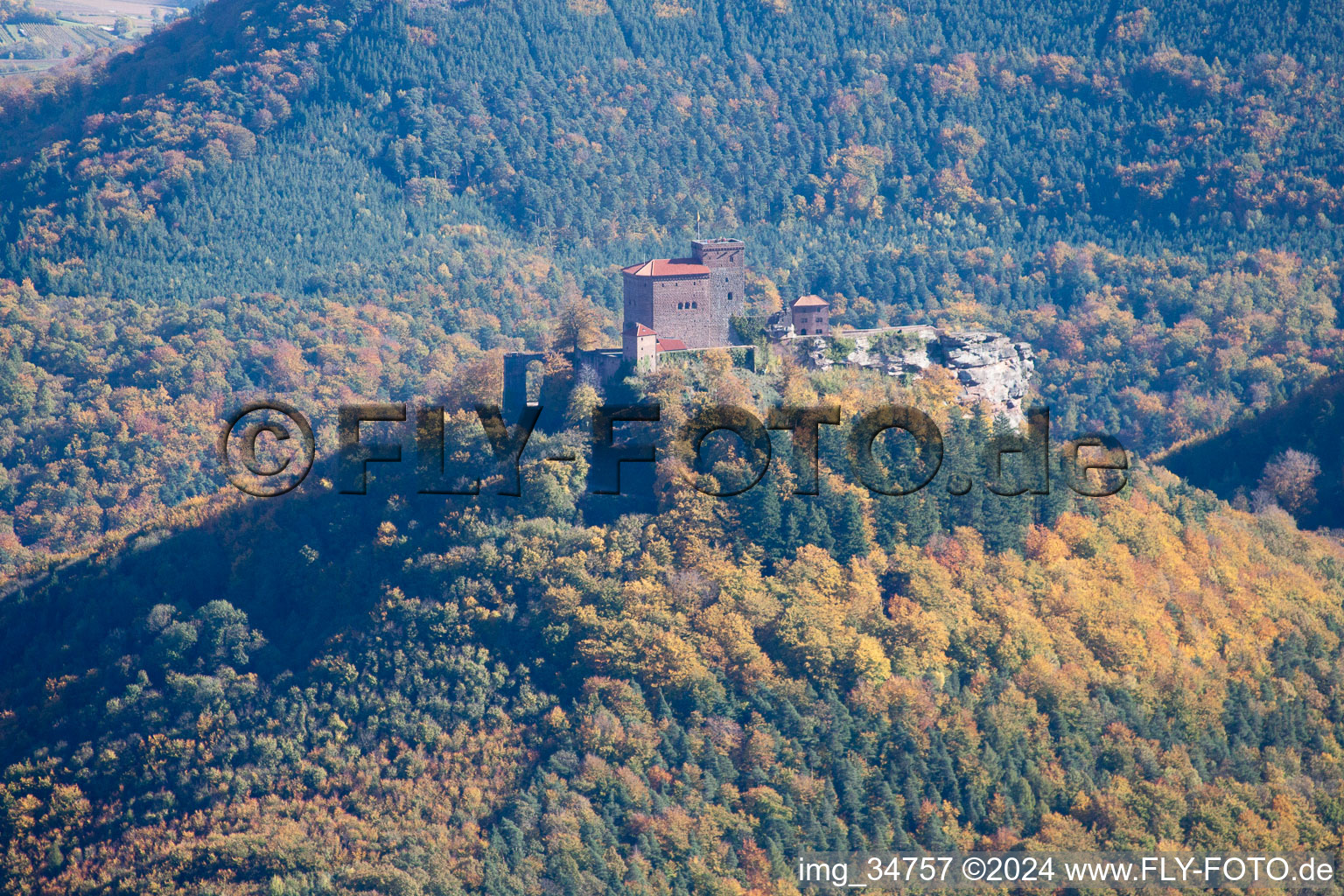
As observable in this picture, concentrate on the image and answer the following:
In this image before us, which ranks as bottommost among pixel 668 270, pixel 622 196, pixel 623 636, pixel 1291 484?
pixel 623 636

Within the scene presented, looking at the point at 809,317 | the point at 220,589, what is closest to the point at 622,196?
the point at 809,317

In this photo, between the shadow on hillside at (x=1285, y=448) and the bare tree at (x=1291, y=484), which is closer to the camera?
the bare tree at (x=1291, y=484)

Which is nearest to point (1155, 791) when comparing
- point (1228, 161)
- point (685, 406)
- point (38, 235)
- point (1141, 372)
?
point (685, 406)

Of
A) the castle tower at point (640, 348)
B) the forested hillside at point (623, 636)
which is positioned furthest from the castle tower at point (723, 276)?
the castle tower at point (640, 348)

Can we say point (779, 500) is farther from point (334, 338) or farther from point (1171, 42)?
point (1171, 42)

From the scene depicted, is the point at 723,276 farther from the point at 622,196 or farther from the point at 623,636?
the point at 622,196

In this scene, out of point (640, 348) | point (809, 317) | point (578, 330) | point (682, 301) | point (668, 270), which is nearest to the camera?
point (640, 348)

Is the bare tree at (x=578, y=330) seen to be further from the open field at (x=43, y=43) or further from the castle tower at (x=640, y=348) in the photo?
the open field at (x=43, y=43)

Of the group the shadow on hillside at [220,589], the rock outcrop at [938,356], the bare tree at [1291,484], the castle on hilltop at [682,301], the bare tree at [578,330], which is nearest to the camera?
the shadow on hillside at [220,589]
